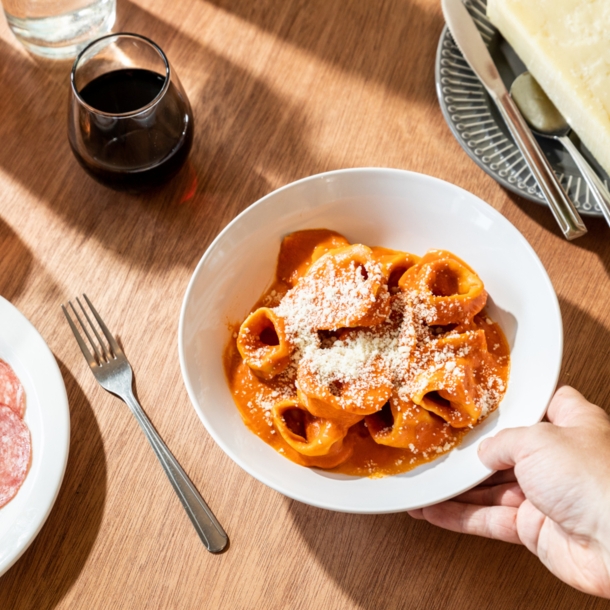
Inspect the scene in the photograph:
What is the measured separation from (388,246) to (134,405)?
704 mm

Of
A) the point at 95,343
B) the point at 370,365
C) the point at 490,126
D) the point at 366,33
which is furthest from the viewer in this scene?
the point at 366,33

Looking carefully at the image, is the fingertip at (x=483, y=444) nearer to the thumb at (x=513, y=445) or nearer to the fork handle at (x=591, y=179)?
the thumb at (x=513, y=445)

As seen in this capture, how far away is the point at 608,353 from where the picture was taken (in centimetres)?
145

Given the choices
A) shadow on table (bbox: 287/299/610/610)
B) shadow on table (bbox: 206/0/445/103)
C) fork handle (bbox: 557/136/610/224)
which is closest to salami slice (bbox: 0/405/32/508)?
shadow on table (bbox: 287/299/610/610)

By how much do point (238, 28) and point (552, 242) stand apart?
1051 mm

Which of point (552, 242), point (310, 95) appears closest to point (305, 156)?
point (310, 95)

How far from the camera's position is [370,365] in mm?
1250

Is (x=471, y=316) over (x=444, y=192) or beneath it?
beneath

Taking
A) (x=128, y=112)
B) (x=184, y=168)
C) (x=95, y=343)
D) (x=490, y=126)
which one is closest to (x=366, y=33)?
(x=490, y=126)

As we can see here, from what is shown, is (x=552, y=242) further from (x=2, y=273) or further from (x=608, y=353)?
(x=2, y=273)

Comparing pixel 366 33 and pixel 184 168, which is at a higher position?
pixel 366 33

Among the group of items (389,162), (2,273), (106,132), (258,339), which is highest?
(389,162)

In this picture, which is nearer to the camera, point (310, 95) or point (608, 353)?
point (608, 353)

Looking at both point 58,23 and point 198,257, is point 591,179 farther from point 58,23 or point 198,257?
point 58,23
